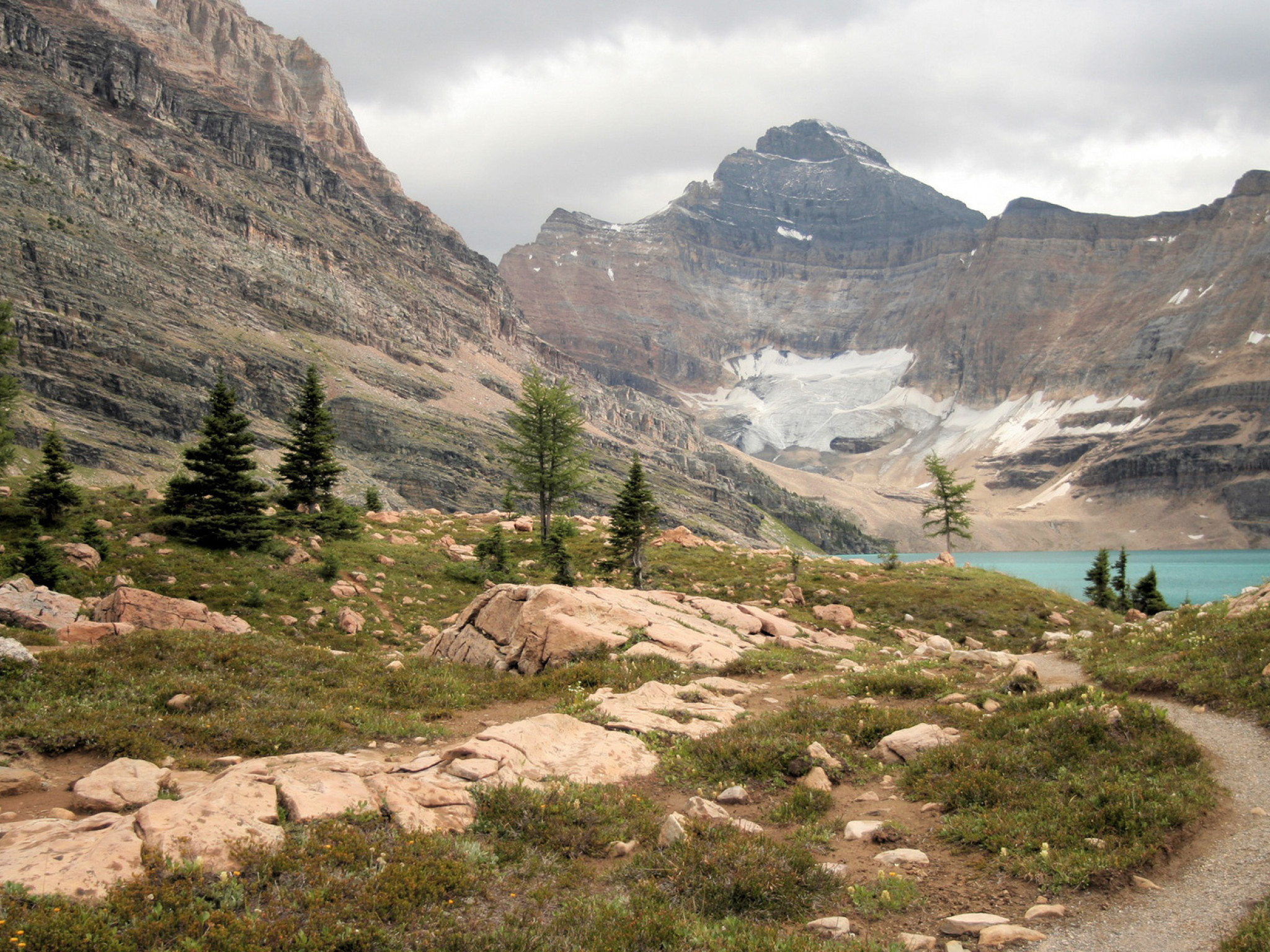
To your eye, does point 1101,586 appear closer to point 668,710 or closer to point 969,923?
point 668,710

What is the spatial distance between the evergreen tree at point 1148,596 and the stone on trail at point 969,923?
54479mm

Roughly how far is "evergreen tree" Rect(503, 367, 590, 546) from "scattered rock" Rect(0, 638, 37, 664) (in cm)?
3139

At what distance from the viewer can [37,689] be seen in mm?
12078

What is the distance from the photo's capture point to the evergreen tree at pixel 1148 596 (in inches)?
1962

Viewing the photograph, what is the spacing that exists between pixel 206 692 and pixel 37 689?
8.73 ft

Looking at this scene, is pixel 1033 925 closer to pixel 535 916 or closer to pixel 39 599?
pixel 535 916

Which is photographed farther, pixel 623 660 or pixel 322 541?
pixel 322 541

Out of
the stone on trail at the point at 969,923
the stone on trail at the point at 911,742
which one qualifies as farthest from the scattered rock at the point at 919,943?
the stone on trail at the point at 911,742

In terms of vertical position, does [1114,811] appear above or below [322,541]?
below

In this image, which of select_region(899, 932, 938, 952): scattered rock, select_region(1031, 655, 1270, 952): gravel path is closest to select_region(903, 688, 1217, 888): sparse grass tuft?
select_region(1031, 655, 1270, 952): gravel path

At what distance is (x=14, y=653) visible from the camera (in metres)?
12.6

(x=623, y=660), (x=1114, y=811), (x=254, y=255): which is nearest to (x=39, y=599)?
(x=623, y=660)

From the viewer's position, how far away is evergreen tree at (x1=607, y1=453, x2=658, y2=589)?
114 ft

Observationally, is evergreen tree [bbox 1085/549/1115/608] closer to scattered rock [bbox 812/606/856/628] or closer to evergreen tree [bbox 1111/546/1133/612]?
evergreen tree [bbox 1111/546/1133/612]
